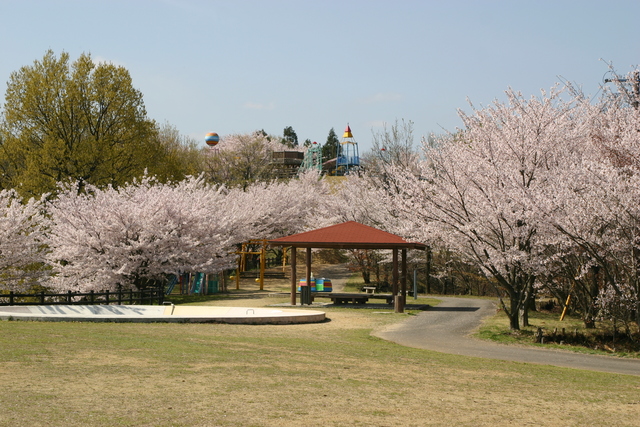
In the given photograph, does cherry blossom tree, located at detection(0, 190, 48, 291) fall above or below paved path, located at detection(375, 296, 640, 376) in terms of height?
above

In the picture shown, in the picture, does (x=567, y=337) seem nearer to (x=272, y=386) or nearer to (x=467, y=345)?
(x=467, y=345)

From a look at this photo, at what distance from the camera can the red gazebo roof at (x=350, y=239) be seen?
26.5 m

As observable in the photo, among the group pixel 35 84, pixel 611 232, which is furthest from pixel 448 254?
pixel 35 84

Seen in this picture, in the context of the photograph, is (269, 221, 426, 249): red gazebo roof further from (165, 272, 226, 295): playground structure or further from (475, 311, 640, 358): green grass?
(165, 272, 226, 295): playground structure

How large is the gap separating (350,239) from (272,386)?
58.7 ft

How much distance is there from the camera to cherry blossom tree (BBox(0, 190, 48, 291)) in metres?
28.1

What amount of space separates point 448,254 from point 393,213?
4.23 meters

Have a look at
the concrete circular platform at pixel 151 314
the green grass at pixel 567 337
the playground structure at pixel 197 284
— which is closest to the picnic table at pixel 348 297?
the concrete circular platform at pixel 151 314

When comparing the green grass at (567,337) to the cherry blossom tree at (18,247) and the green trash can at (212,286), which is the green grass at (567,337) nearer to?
the green trash can at (212,286)

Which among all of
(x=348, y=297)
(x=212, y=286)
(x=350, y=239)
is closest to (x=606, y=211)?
(x=350, y=239)

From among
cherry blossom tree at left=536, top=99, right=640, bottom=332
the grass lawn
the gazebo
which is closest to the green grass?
cherry blossom tree at left=536, top=99, right=640, bottom=332

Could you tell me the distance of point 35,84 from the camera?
39281 mm

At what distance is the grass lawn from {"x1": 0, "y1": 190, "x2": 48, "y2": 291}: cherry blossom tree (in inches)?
564

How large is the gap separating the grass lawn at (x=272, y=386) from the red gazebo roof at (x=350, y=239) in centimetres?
1125
